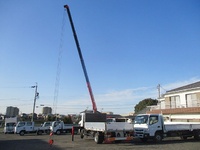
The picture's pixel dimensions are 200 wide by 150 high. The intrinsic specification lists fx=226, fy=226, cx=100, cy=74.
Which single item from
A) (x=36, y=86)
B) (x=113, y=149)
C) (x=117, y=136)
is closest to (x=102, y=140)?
(x=117, y=136)

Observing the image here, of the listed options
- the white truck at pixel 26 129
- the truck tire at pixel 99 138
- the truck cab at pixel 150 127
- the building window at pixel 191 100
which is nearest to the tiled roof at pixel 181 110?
the building window at pixel 191 100

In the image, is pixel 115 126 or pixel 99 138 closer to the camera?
pixel 115 126

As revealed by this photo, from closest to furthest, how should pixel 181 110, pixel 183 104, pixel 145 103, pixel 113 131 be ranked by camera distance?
1. pixel 113 131
2. pixel 181 110
3. pixel 183 104
4. pixel 145 103

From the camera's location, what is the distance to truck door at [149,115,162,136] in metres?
19.4

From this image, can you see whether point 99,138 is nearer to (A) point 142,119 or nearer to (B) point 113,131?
(B) point 113,131

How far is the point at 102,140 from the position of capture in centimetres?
1828

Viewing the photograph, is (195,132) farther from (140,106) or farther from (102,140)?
(140,106)

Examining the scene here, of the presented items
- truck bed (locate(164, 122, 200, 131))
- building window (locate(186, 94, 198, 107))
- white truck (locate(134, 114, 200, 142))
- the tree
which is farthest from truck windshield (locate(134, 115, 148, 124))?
the tree

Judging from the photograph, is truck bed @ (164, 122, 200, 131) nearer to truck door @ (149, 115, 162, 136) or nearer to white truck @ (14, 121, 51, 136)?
truck door @ (149, 115, 162, 136)

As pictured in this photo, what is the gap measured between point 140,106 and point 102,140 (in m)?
60.3

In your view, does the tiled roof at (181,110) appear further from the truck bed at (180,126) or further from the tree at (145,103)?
the tree at (145,103)

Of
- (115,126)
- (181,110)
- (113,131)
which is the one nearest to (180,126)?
(115,126)

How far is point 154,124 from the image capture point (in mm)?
19625

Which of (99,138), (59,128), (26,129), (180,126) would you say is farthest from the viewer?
(59,128)
